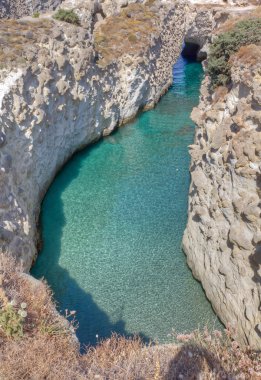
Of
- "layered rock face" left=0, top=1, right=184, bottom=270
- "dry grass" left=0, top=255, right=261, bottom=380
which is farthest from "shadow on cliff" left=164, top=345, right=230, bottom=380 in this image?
"layered rock face" left=0, top=1, right=184, bottom=270

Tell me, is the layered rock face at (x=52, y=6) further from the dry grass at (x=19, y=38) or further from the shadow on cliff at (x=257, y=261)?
the shadow on cliff at (x=257, y=261)

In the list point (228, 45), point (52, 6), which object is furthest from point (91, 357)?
point (52, 6)

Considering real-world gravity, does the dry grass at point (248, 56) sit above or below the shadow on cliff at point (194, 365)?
above

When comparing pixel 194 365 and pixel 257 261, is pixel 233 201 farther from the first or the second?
pixel 194 365

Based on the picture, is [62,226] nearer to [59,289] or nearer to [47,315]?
[59,289]

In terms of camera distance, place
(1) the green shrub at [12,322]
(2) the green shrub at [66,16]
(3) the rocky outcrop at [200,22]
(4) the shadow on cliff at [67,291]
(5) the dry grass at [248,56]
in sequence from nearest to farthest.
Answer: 1. (1) the green shrub at [12,322]
2. (5) the dry grass at [248,56]
3. (4) the shadow on cliff at [67,291]
4. (2) the green shrub at [66,16]
5. (3) the rocky outcrop at [200,22]

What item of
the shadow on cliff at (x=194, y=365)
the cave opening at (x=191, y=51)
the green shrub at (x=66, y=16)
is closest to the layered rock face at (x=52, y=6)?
the green shrub at (x=66, y=16)

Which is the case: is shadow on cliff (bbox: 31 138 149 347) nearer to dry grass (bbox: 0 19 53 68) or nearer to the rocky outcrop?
dry grass (bbox: 0 19 53 68)
